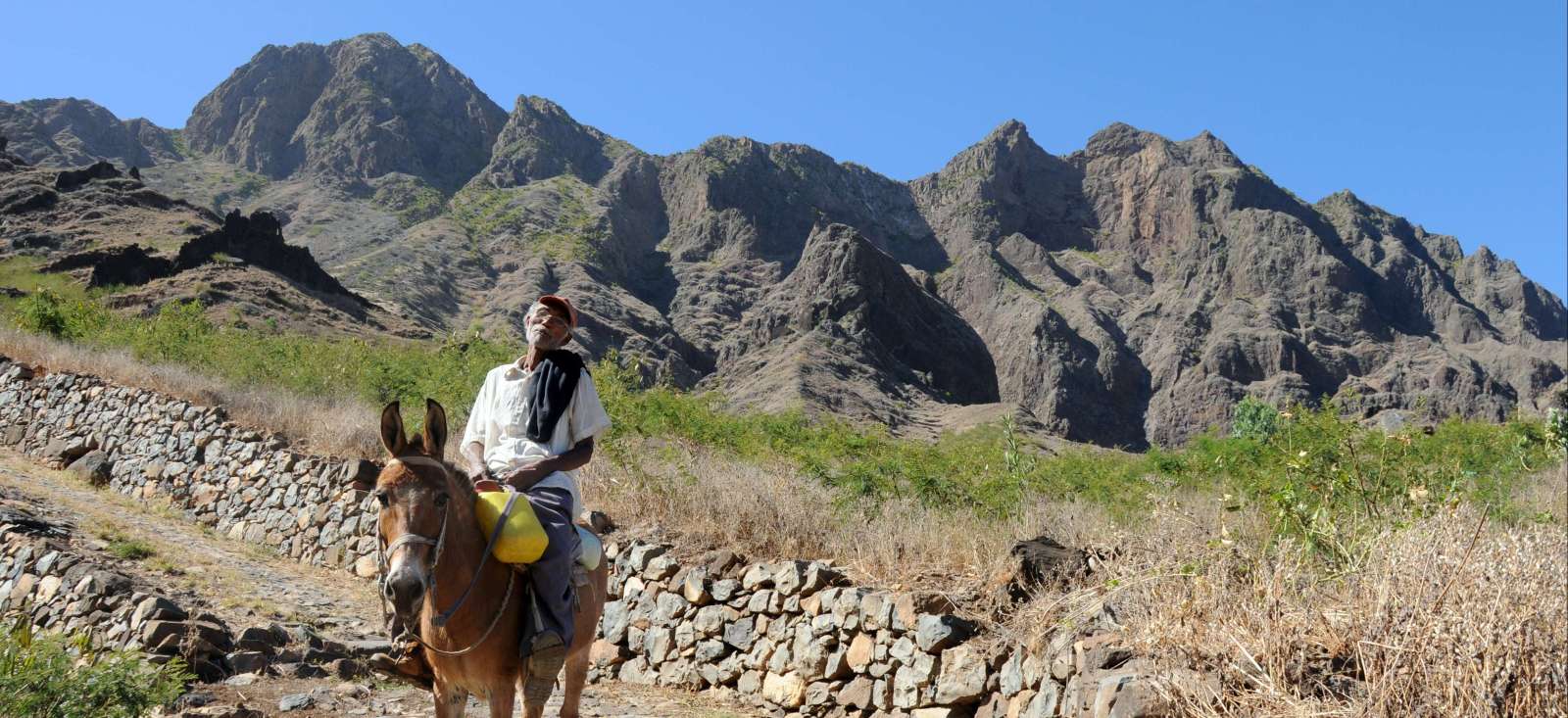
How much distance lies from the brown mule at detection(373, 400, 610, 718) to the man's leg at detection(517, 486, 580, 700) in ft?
0.22

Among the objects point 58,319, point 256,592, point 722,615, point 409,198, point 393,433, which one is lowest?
point 256,592

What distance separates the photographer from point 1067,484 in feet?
51.9

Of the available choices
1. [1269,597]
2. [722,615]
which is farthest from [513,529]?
[722,615]

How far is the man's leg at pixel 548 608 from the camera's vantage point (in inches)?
202

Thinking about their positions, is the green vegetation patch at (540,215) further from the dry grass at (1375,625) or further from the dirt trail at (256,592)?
the dry grass at (1375,625)

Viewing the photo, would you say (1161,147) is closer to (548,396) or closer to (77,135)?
(77,135)

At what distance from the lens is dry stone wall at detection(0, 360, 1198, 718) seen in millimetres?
6785

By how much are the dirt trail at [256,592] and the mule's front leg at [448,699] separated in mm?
2982

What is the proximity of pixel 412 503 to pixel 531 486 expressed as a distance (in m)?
1.05

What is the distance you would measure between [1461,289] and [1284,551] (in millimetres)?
171809

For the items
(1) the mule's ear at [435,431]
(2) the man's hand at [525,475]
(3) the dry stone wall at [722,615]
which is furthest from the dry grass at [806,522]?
(1) the mule's ear at [435,431]

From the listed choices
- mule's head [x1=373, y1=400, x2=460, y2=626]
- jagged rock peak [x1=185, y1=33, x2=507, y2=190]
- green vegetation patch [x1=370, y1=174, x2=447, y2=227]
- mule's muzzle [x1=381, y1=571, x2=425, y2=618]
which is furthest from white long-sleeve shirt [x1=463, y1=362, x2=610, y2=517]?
jagged rock peak [x1=185, y1=33, x2=507, y2=190]

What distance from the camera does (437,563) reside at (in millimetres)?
4570

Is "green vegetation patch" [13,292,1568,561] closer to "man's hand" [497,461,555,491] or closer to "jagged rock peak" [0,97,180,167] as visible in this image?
"man's hand" [497,461,555,491]
